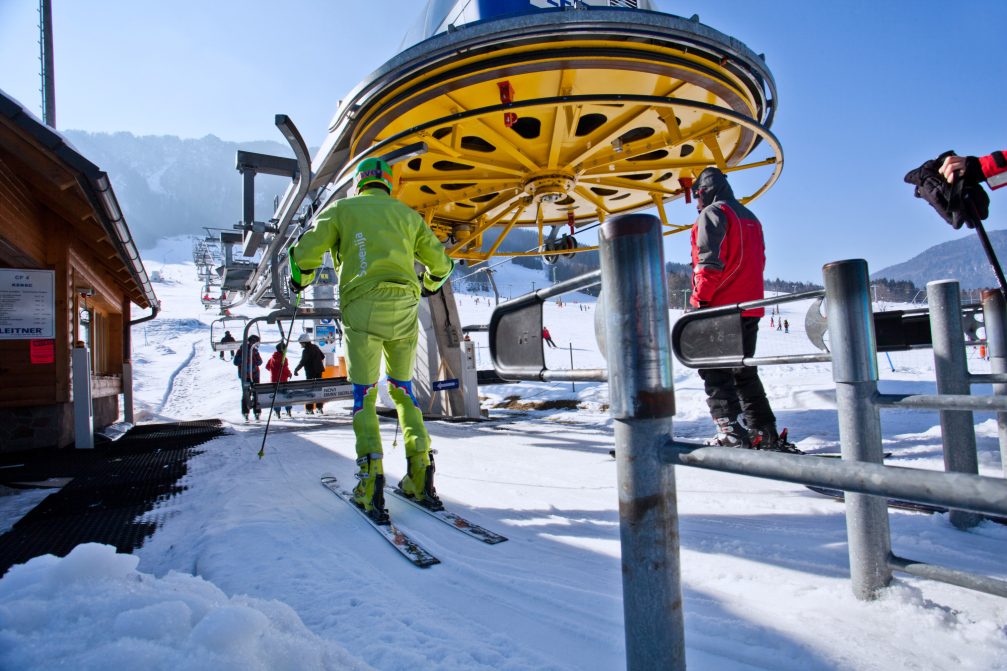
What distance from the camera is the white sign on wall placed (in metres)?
6.01

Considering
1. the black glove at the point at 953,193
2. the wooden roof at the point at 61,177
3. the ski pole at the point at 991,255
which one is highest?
the wooden roof at the point at 61,177

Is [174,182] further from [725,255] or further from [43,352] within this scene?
[725,255]

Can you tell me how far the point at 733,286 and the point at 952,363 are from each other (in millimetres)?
1773

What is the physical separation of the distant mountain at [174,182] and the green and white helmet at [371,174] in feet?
451

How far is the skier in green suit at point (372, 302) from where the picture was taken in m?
2.94

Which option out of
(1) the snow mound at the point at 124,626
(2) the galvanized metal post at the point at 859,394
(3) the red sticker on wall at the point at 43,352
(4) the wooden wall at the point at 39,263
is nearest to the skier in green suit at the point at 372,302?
(1) the snow mound at the point at 124,626

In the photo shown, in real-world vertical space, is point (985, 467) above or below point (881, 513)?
below

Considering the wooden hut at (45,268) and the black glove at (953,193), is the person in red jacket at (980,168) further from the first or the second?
the wooden hut at (45,268)

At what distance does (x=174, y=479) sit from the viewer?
3992 millimetres

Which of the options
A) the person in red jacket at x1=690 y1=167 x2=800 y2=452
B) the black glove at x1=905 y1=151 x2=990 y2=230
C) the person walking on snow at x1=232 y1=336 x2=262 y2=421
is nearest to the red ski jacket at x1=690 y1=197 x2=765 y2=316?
the person in red jacket at x1=690 y1=167 x2=800 y2=452

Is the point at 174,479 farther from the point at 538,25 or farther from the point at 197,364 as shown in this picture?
the point at 197,364

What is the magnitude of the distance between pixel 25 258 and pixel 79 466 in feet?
10.7

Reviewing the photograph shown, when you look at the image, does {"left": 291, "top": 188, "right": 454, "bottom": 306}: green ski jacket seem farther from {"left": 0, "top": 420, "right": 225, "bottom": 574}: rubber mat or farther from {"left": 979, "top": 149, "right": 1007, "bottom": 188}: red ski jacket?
{"left": 979, "top": 149, "right": 1007, "bottom": 188}: red ski jacket

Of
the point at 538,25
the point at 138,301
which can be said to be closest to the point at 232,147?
the point at 138,301
